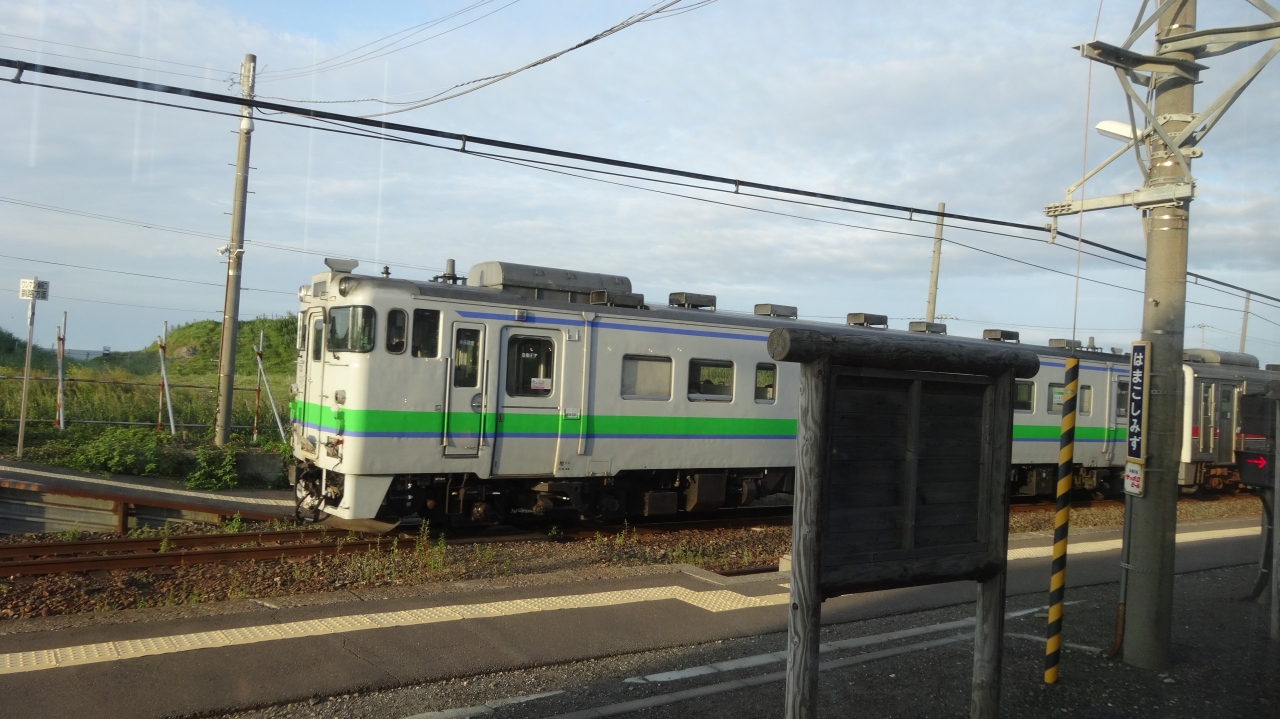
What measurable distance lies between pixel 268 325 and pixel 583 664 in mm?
30247

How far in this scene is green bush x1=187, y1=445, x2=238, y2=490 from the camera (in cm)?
1484

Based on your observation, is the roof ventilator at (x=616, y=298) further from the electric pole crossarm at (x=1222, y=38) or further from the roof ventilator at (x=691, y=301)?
the electric pole crossarm at (x=1222, y=38)

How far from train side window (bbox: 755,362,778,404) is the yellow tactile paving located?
5.28m

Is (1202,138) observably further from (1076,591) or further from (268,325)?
Result: (268,325)

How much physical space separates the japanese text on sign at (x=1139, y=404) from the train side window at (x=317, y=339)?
907cm

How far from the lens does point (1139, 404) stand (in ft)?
21.6

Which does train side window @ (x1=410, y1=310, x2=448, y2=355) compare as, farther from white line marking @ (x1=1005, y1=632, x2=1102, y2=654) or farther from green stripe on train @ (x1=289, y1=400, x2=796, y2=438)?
white line marking @ (x1=1005, y1=632, x2=1102, y2=654)

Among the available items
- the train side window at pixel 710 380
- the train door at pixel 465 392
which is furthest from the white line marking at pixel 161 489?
the train side window at pixel 710 380

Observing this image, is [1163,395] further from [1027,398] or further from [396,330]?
[1027,398]

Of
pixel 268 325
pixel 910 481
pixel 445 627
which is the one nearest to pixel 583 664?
pixel 445 627

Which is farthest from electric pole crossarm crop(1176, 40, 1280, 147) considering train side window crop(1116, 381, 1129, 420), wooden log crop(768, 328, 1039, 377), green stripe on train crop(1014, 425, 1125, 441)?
train side window crop(1116, 381, 1129, 420)

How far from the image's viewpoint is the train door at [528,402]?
1133 cm

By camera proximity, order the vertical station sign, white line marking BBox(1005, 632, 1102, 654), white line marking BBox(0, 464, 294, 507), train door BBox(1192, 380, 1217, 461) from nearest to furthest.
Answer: the vertical station sign → white line marking BBox(1005, 632, 1102, 654) → white line marking BBox(0, 464, 294, 507) → train door BBox(1192, 380, 1217, 461)

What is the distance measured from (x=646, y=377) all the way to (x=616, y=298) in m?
1.15
